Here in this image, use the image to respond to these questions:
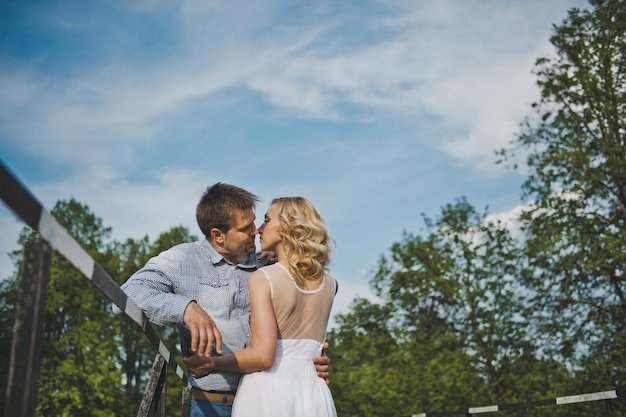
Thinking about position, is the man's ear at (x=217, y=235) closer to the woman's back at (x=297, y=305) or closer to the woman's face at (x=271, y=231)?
the woman's face at (x=271, y=231)

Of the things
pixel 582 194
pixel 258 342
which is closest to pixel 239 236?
pixel 258 342

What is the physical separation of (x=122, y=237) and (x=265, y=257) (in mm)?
24233

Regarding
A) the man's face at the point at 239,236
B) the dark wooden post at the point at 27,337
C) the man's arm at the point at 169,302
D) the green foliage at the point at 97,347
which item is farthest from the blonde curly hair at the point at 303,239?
the green foliage at the point at 97,347

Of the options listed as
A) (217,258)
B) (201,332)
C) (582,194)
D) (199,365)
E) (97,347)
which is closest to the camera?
(201,332)

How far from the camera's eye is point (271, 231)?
3.01 metres

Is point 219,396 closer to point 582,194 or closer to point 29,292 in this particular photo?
point 29,292

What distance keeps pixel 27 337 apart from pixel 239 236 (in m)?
2.00

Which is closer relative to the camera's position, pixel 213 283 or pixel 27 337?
pixel 27 337

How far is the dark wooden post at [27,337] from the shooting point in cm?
122

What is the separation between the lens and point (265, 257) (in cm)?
348

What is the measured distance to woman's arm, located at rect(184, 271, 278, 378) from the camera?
2.69m

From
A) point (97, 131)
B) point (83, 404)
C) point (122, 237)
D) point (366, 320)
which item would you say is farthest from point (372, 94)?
point (97, 131)

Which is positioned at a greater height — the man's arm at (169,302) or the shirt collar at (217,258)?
the shirt collar at (217,258)

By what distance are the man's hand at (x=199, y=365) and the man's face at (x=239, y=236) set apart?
0.56 meters
